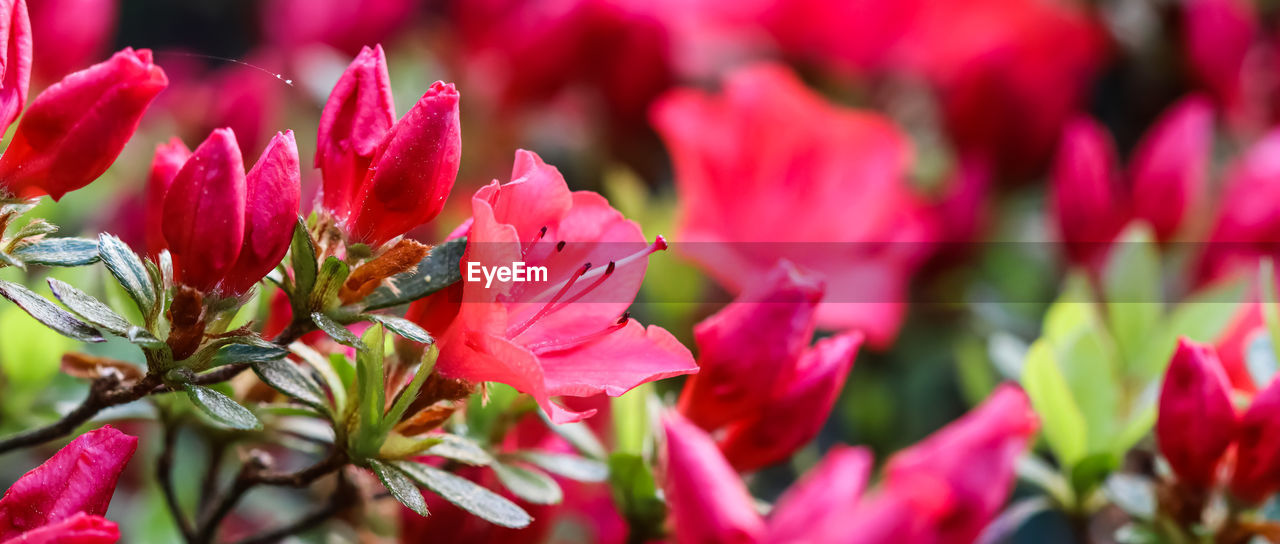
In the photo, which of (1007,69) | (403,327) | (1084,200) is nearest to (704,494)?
(403,327)

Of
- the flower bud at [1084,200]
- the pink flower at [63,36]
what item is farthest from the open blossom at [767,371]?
the pink flower at [63,36]

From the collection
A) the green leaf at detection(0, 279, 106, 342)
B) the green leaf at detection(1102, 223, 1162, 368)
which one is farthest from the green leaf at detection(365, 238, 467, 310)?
the green leaf at detection(1102, 223, 1162, 368)

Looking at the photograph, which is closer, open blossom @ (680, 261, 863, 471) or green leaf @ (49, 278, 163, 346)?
green leaf @ (49, 278, 163, 346)

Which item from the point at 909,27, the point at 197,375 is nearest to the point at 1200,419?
the point at 197,375

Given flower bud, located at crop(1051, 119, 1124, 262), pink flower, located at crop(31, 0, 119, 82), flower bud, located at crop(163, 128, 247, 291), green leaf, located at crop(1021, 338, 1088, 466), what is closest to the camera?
flower bud, located at crop(163, 128, 247, 291)

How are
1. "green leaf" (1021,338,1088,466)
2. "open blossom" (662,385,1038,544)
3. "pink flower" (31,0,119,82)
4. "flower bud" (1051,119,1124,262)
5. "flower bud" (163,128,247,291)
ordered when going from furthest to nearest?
"flower bud" (1051,119,1124,262), "pink flower" (31,0,119,82), "green leaf" (1021,338,1088,466), "open blossom" (662,385,1038,544), "flower bud" (163,128,247,291)

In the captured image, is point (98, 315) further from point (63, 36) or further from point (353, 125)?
point (63, 36)

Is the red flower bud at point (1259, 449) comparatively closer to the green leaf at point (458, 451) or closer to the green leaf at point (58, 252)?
the green leaf at point (458, 451)

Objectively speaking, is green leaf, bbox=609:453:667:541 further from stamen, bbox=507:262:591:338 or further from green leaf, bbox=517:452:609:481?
stamen, bbox=507:262:591:338
